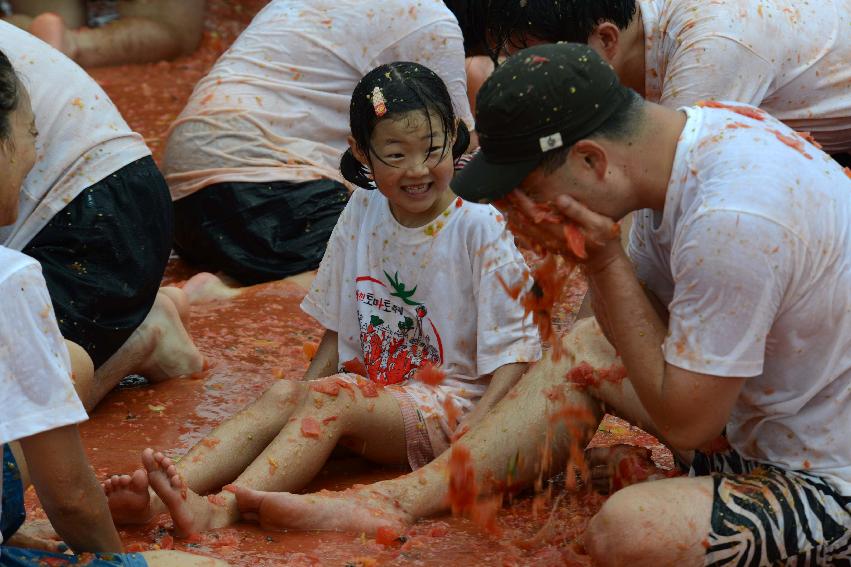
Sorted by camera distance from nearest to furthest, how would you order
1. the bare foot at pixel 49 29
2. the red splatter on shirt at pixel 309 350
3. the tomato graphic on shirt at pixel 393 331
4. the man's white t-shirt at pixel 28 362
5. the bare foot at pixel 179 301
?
the man's white t-shirt at pixel 28 362 → the tomato graphic on shirt at pixel 393 331 → the bare foot at pixel 179 301 → the red splatter on shirt at pixel 309 350 → the bare foot at pixel 49 29

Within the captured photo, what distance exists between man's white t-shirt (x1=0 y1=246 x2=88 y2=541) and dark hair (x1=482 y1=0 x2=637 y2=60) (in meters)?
1.79

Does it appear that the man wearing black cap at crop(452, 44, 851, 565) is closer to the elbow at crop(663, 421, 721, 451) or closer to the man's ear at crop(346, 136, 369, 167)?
the elbow at crop(663, 421, 721, 451)

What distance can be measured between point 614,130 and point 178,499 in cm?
129

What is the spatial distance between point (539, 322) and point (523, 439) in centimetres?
39

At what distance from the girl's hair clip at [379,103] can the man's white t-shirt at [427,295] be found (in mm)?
321

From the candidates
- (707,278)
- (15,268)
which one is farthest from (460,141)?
(15,268)

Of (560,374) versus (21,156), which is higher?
(21,156)

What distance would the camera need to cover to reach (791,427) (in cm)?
265

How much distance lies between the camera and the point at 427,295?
3.53 m

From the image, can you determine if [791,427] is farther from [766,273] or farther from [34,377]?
[34,377]

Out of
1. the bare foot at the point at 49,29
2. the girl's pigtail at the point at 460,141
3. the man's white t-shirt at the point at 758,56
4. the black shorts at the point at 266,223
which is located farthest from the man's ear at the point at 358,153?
the bare foot at the point at 49,29

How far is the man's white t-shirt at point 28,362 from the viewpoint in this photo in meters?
2.21

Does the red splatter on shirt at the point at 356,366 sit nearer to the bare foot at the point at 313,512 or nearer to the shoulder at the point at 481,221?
the shoulder at the point at 481,221

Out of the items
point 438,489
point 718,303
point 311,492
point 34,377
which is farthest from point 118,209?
point 718,303
